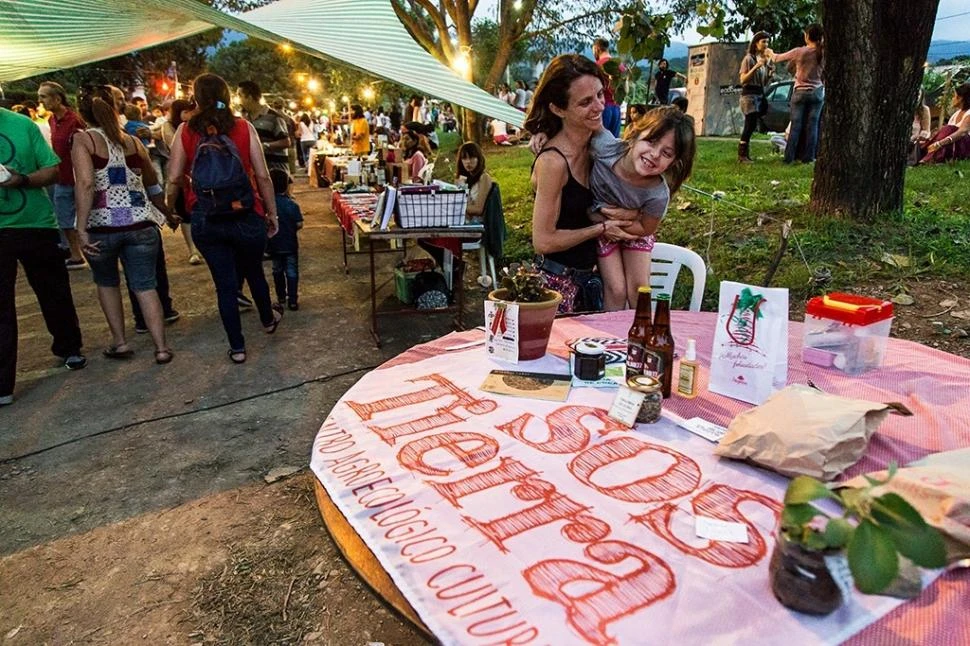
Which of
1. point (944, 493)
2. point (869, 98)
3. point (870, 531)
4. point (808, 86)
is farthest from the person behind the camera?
point (808, 86)

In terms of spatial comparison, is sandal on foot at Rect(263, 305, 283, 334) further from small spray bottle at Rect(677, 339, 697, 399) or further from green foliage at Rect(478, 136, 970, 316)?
small spray bottle at Rect(677, 339, 697, 399)

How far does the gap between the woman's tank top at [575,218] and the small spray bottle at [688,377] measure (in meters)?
1.07

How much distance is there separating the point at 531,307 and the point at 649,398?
481mm

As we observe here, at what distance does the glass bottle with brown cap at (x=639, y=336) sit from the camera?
1.61 metres

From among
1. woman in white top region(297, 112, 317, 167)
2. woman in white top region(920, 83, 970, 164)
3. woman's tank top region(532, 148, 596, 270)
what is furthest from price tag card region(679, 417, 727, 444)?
woman in white top region(297, 112, 317, 167)

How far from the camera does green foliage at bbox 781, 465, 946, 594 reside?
28.4 inches

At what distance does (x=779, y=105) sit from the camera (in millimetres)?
11930

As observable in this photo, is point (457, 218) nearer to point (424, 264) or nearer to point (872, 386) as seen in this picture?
point (424, 264)

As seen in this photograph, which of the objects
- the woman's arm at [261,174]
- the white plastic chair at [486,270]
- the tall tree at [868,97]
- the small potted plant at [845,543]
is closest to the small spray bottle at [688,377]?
the small potted plant at [845,543]

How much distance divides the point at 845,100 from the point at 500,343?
4481 millimetres

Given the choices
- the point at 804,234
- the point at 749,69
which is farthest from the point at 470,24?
the point at 804,234

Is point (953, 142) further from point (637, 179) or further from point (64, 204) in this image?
point (64, 204)

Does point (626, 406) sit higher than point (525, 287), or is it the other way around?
point (525, 287)

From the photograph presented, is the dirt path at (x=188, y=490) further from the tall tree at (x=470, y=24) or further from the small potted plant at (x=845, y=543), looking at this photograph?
the tall tree at (x=470, y=24)
